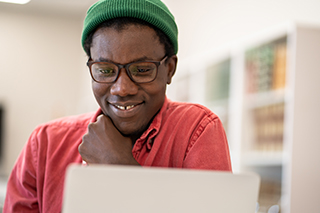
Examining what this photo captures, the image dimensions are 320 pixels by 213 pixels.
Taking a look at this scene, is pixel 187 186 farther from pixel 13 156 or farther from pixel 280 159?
pixel 13 156

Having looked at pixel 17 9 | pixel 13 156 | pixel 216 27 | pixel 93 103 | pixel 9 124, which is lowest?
pixel 13 156

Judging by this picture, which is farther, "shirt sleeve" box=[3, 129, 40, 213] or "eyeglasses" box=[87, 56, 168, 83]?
"shirt sleeve" box=[3, 129, 40, 213]

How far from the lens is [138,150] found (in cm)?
116

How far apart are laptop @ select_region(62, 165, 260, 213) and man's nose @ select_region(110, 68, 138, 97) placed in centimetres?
45

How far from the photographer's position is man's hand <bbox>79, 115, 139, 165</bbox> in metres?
1.03

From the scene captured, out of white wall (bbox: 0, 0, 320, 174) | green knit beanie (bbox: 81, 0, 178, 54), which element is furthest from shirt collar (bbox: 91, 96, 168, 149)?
white wall (bbox: 0, 0, 320, 174)

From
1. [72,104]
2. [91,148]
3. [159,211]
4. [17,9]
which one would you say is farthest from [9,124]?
[159,211]

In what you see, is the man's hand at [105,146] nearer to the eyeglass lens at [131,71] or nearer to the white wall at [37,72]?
the eyeglass lens at [131,71]

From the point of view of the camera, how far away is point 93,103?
217 inches

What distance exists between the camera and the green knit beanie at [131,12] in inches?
41.1

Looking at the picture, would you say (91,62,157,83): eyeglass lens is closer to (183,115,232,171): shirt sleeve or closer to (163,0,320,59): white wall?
(183,115,232,171): shirt sleeve

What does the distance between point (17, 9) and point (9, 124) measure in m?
1.89

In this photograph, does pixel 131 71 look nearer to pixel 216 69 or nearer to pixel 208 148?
pixel 208 148

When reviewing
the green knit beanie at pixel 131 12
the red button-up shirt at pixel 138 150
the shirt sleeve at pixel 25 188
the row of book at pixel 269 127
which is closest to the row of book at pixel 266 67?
the row of book at pixel 269 127
